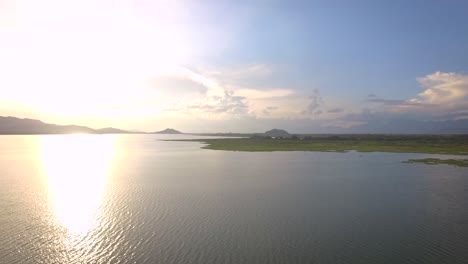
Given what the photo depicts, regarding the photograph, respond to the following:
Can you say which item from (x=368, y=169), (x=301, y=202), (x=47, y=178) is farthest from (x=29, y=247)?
(x=368, y=169)

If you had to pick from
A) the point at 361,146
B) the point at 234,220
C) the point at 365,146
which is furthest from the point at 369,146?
the point at 234,220

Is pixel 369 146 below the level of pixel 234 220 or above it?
above

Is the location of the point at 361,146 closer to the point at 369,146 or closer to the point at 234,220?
the point at 369,146

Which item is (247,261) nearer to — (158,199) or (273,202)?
(273,202)

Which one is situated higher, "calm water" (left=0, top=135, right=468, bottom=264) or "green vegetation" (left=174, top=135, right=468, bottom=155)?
"green vegetation" (left=174, top=135, right=468, bottom=155)

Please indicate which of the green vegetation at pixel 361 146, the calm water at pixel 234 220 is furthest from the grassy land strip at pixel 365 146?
the calm water at pixel 234 220

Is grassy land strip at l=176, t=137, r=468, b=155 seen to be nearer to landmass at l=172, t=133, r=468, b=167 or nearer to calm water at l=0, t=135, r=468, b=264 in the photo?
landmass at l=172, t=133, r=468, b=167

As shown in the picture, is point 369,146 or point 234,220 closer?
point 234,220

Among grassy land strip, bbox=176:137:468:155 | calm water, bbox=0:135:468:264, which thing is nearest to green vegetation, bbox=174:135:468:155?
grassy land strip, bbox=176:137:468:155
